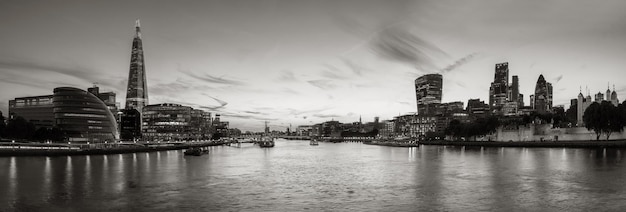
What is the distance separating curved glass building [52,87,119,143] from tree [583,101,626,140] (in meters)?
143

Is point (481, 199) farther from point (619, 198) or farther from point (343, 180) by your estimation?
point (343, 180)

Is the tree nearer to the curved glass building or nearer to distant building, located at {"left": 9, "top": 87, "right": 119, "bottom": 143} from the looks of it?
distant building, located at {"left": 9, "top": 87, "right": 119, "bottom": 143}

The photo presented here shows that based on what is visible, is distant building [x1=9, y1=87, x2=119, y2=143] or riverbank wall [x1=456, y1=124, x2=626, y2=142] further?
distant building [x1=9, y1=87, x2=119, y2=143]

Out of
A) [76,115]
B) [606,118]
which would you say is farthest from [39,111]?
[606,118]

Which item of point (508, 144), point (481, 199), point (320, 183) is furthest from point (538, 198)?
point (508, 144)

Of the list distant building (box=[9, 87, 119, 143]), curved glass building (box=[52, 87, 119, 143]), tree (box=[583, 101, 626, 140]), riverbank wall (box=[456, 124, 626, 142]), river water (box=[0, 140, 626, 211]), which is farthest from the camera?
A: distant building (box=[9, 87, 119, 143])

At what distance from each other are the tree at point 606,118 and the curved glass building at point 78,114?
143360 mm

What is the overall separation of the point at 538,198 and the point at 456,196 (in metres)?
4.86

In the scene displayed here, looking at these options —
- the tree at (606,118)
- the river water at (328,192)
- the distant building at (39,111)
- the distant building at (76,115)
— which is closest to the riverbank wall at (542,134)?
the tree at (606,118)

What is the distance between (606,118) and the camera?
97.2 metres

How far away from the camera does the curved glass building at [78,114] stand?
162 metres

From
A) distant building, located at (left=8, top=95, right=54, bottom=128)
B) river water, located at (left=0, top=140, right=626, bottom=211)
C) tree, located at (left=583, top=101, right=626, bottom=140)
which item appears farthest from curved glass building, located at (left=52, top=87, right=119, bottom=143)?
tree, located at (left=583, top=101, right=626, bottom=140)

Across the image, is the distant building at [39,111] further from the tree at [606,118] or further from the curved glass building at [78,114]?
the tree at [606,118]

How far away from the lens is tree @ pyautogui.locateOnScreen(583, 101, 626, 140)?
3804 inches
